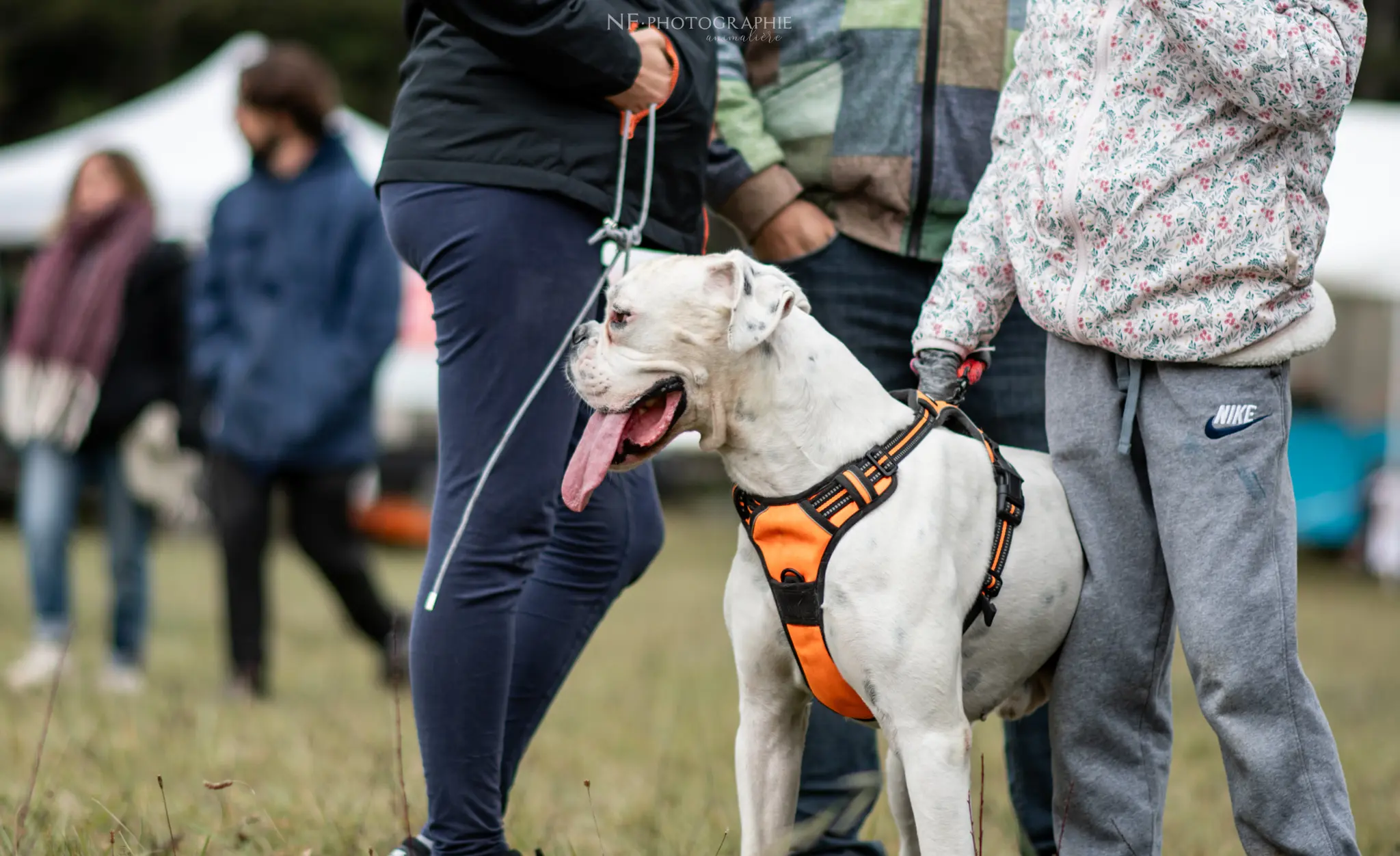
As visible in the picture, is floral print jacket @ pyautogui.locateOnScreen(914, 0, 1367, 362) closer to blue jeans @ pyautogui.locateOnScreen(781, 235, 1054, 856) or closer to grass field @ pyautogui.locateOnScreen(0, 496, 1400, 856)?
blue jeans @ pyautogui.locateOnScreen(781, 235, 1054, 856)

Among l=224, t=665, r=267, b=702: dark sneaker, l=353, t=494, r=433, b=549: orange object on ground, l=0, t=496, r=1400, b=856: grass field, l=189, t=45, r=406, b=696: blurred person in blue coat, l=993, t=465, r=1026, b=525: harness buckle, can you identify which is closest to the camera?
l=993, t=465, r=1026, b=525: harness buckle

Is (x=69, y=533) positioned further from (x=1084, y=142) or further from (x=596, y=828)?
(x=1084, y=142)

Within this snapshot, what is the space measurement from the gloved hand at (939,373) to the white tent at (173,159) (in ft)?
32.2

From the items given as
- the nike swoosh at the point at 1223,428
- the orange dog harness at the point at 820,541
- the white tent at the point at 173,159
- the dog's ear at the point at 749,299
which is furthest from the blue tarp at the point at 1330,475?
the dog's ear at the point at 749,299

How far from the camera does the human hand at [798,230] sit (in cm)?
304

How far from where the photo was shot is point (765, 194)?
3041 millimetres

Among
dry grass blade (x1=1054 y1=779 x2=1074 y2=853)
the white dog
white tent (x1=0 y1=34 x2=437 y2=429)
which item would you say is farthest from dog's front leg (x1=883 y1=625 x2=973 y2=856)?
white tent (x1=0 y1=34 x2=437 y2=429)

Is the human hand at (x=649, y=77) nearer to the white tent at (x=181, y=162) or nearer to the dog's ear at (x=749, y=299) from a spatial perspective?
the dog's ear at (x=749, y=299)

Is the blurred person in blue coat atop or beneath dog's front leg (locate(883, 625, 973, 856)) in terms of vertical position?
beneath

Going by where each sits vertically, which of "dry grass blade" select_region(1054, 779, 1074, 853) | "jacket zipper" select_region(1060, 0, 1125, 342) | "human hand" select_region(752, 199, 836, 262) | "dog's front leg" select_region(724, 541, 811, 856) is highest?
"jacket zipper" select_region(1060, 0, 1125, 342)

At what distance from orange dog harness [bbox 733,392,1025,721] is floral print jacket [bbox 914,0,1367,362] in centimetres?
39

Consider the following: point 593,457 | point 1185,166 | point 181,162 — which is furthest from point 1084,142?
point 181,162

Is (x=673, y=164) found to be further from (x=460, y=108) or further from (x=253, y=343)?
(x=253, y=343)

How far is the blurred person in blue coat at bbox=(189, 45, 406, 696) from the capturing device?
588 centimetres
